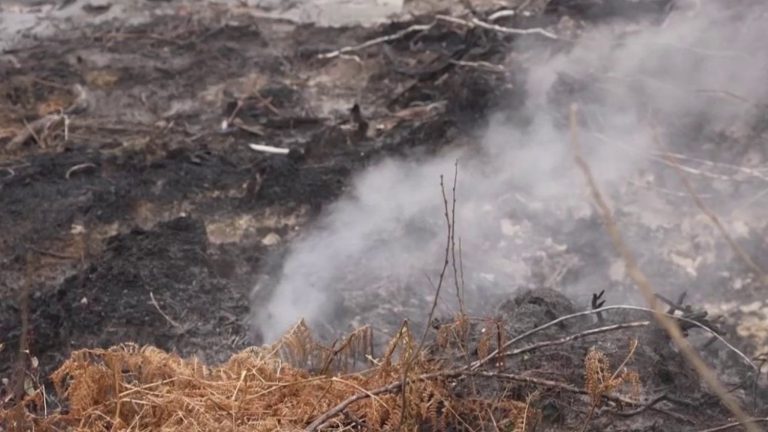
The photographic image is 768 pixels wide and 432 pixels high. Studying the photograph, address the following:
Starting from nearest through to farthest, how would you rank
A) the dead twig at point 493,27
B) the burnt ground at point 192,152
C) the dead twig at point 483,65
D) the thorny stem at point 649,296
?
1. the thorny stem at point 649,296
2. the burnt ground at point 192,152
3. the dead twig at point 483,65
4. the dead twig at point 493,27

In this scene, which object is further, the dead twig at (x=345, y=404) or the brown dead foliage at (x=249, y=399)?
the brown dead foliage at (x=249, y=399)

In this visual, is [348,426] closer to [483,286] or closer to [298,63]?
[483,286]

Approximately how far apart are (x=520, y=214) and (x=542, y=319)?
A: 59.8 inches

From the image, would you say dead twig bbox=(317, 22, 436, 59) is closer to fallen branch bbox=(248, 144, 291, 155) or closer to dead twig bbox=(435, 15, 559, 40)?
dead twig bbox=(435, 15, 559, 40)

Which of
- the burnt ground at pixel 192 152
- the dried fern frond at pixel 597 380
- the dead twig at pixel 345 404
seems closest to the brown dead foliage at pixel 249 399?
Answer: the dead twig at pixel 345 404

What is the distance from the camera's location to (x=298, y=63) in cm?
843

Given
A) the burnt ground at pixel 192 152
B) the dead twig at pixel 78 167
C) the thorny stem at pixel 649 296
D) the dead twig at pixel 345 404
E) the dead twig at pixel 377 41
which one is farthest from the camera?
the dead twig at pixel 377 41

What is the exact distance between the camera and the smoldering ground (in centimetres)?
555

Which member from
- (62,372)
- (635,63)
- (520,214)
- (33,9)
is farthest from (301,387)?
(33,9)

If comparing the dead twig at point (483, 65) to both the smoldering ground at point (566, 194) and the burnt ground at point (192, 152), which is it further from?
the smoldering ground at point (566, 194)

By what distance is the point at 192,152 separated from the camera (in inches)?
274

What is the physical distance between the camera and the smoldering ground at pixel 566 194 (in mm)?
5555

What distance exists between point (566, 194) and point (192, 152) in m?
2.92

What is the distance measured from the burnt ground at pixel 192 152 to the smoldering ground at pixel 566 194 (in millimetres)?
278
